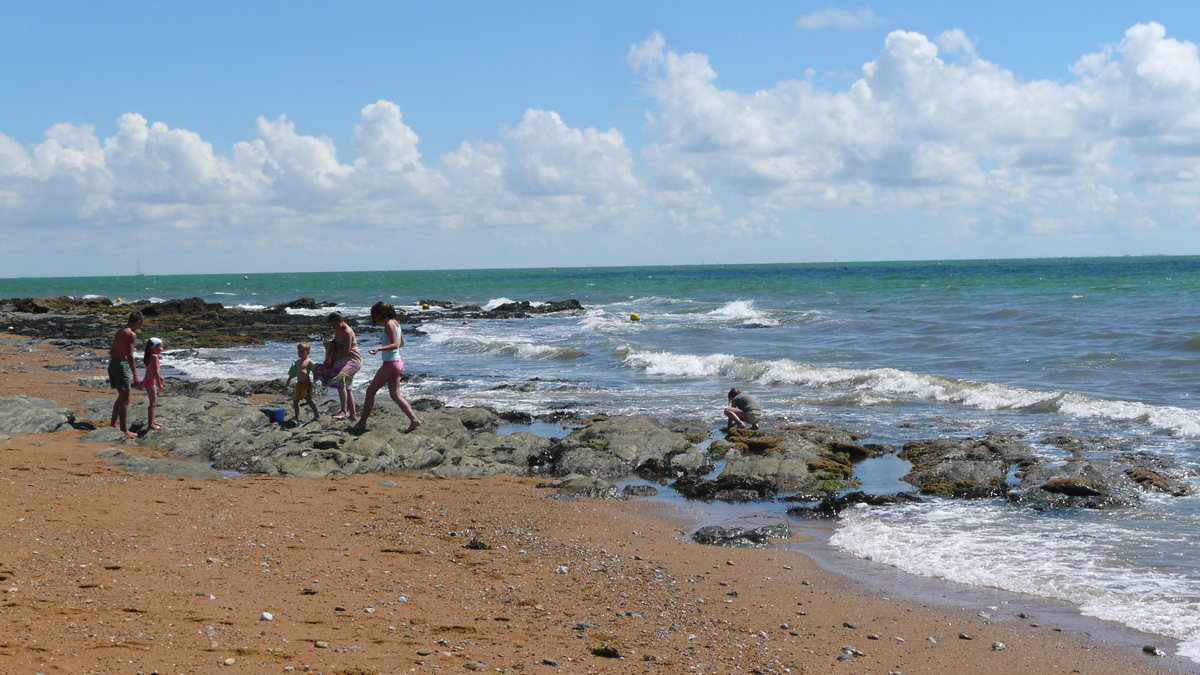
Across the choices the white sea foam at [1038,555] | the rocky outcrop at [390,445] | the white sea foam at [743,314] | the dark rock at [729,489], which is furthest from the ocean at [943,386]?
the rocky outcrop at [390,445]

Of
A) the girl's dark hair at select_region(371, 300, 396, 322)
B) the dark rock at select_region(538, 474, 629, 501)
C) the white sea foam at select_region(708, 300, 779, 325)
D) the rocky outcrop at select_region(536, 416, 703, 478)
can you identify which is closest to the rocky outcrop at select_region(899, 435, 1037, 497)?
the rocky outcrop at select_region(536, 416, 703, 478)

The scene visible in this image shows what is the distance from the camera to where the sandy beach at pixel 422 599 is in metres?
4.81

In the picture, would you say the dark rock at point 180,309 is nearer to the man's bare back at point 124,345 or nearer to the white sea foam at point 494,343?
the white sea foam at point 494,343

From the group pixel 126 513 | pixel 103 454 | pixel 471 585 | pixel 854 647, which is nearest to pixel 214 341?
pixel 103 454

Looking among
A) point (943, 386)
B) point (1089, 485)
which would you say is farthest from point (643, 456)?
point (943, 386)

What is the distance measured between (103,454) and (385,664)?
7119mm

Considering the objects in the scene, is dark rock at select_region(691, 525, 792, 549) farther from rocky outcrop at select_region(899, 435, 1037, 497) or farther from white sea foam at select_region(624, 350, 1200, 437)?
white sea foam at select_region(624, 350, 1200, 437)

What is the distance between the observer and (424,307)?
50.7 m

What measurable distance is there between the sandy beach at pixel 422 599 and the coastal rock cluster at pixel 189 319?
22.8 m

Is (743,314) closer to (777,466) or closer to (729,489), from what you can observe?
(777,466)

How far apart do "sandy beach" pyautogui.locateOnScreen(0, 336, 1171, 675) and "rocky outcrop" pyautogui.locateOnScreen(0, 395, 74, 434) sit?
355cm

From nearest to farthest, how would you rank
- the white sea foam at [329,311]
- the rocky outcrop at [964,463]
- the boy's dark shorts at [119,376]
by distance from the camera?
Answer: the rocky outcrop at [964,463]
the boy's dark shorts at [119,376]
the white sea foam at [329,311]

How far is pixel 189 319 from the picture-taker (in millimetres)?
36781

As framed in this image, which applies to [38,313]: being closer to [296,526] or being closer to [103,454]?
[103,454]
